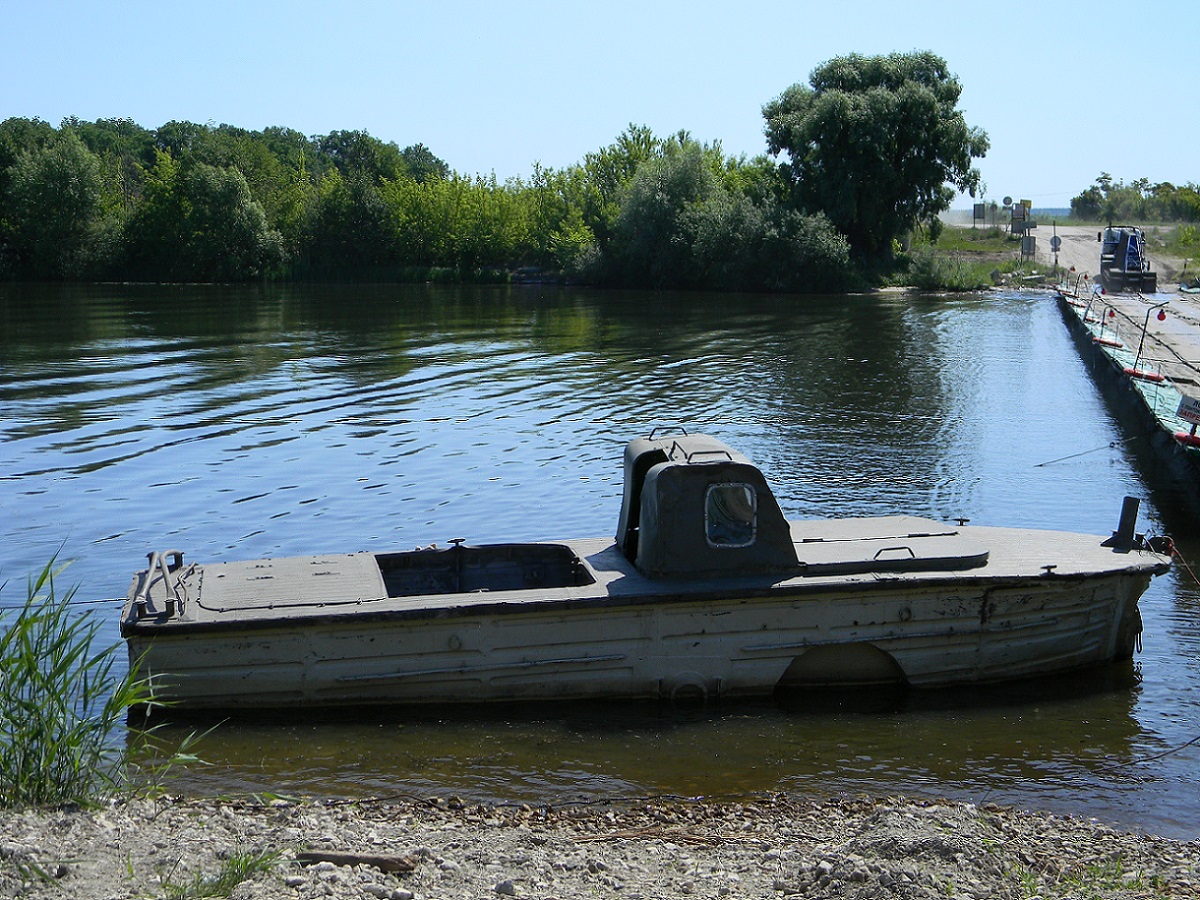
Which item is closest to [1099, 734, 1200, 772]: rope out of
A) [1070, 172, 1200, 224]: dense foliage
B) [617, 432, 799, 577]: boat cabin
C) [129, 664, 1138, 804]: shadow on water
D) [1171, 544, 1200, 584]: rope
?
[129, 664, 1138, 804]: shadow on water

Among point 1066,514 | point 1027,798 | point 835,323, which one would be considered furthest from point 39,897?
point 835,323

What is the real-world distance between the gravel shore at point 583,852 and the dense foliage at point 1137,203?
10238cm

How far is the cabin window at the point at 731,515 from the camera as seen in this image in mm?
12562

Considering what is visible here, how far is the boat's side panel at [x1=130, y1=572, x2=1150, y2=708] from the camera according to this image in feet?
38.8

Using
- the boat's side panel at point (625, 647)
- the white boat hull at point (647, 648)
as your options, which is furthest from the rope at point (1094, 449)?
the boat's side panel at point (625, 647)

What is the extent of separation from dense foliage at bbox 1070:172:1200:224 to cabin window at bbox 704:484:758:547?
99.3 meters

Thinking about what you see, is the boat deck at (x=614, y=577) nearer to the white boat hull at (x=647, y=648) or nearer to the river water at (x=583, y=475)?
the white boat hull at (x=647, y=648)

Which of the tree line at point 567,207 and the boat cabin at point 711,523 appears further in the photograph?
the tree line at point 567,207

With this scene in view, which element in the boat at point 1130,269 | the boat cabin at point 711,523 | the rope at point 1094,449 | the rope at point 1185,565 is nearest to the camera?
the boat cabin at point 711,523

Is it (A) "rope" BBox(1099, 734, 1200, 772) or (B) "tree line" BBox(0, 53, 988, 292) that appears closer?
(A) "rope" BBox(1099, 734, 1200, 772)

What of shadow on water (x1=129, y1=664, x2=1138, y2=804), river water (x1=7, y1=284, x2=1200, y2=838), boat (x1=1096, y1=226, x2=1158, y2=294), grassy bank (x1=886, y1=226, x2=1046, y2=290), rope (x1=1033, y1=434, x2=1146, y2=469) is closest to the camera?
shadow on water (x1=129, y1=664, x2=1138, y2=804)

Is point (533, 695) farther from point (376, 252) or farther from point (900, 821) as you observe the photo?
point (376, 252)

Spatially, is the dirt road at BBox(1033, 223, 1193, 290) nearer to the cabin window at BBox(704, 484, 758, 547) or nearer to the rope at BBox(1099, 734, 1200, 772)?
the rope at BBox(1099, 734, 1200, 772)

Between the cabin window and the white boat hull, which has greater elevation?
the cabin window
